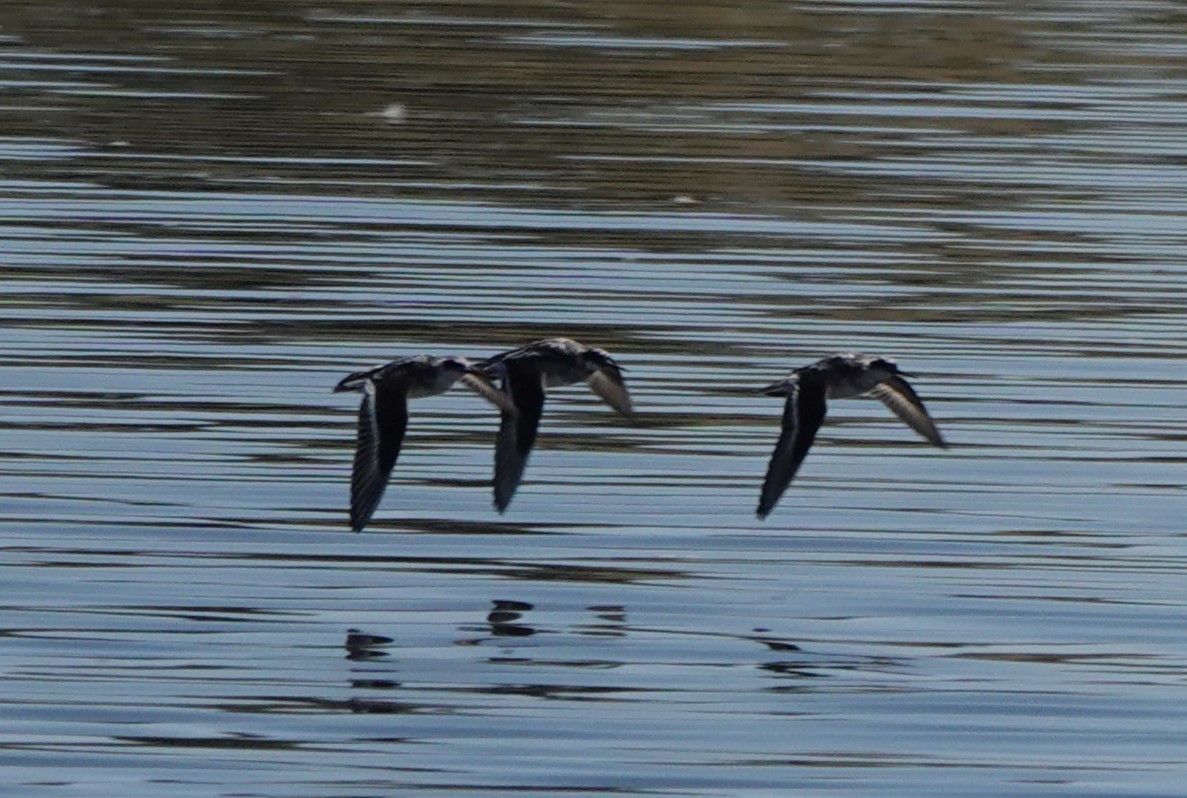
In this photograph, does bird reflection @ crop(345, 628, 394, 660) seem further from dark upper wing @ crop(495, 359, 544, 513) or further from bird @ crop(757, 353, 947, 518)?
bird @ crop(757, 353, 947, 518)

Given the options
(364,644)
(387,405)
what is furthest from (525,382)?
(364,644)

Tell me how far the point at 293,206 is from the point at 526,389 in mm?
8028

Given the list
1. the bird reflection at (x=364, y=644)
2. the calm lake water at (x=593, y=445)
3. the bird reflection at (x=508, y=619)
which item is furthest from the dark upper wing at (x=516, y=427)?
the bird reflection at (x=364, y=644)

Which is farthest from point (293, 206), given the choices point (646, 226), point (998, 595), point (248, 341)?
A: point (998, 595)

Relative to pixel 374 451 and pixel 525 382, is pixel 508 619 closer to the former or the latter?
pixel 374 451

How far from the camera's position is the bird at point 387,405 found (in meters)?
10.8

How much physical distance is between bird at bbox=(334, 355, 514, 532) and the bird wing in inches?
A: 32.8

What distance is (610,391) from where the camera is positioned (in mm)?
12320

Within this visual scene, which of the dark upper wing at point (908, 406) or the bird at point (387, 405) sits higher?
the dark upper wing at point (908, 406)

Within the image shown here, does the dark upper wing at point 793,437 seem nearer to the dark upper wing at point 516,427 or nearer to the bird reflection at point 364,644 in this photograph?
the dark upper wing at point 516,427

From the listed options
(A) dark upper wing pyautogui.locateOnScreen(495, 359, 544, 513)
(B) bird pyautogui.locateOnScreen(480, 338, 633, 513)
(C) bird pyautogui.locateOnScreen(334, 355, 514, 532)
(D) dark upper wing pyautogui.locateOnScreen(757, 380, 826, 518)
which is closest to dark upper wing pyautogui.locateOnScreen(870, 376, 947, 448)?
(D) dark upper wing pyautogui.locateOnScreen(757, 380, 826, 518)

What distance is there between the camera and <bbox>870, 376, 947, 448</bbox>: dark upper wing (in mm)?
12023

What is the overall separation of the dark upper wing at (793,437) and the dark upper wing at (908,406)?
1.86ft

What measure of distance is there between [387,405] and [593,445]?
214cm
